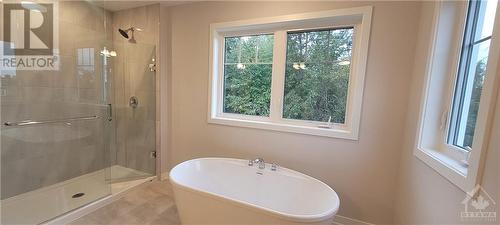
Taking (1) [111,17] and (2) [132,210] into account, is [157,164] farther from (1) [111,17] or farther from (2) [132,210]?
(1) [111,17]

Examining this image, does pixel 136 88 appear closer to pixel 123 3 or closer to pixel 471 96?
pixel 123 3

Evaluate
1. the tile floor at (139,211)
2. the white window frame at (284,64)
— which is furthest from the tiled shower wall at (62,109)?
the white window frame at (284,64)

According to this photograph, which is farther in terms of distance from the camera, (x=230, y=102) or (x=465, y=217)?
(x=230, y=102)

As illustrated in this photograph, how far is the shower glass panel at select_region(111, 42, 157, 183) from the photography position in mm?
2844

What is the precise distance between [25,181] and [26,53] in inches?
53.1

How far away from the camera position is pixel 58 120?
2422mm

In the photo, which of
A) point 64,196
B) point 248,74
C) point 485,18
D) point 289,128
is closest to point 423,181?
point 485,18

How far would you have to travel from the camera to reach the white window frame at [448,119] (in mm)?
838

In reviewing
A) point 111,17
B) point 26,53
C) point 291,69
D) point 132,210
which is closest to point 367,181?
point 291,69

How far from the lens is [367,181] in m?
1.92

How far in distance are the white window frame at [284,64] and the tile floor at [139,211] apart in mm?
1065

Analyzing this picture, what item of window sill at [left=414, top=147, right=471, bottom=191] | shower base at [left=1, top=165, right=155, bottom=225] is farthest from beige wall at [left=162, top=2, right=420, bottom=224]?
shower base at [left=1, top=165, right=155, bottom=225]

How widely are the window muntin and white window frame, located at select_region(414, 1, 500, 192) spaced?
28 mm

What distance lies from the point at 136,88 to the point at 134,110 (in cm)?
32
